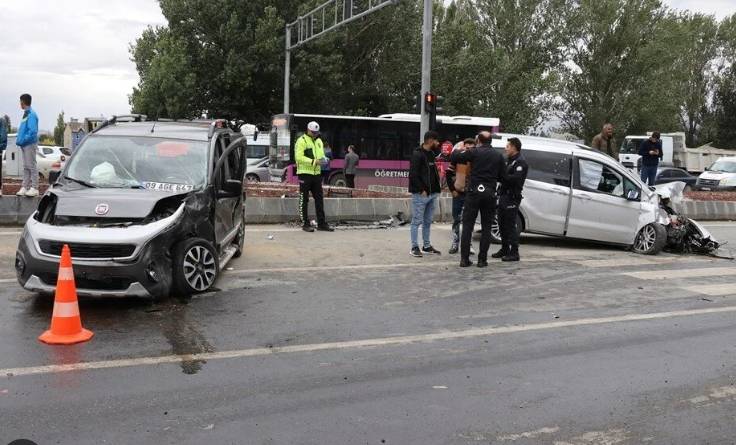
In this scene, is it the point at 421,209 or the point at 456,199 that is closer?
the point at 421,209

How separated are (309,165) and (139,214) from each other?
591 cm

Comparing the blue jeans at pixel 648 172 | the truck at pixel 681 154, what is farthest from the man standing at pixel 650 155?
the truck at pixel 681 154

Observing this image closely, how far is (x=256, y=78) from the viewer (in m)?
36.5

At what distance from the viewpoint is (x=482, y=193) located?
9.57 metres

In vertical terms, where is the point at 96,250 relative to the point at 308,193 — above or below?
below

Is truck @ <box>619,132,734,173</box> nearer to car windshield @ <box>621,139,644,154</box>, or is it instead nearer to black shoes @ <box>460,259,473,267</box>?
car windshield @ <box>621,139,644,154</box>

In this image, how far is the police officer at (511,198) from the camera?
10023mm

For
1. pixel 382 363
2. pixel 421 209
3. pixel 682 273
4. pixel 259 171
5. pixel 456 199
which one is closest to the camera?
pixel 382 363

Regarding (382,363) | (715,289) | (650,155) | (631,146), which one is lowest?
(382,363)

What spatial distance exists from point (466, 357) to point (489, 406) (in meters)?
1.07

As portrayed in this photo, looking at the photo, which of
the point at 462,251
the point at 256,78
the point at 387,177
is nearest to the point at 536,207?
the point at 462,251

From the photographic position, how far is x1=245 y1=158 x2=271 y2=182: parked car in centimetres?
2895

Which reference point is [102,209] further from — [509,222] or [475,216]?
[509,222]

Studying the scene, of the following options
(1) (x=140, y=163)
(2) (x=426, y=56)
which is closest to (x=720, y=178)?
(2) (x=426, y=56)
